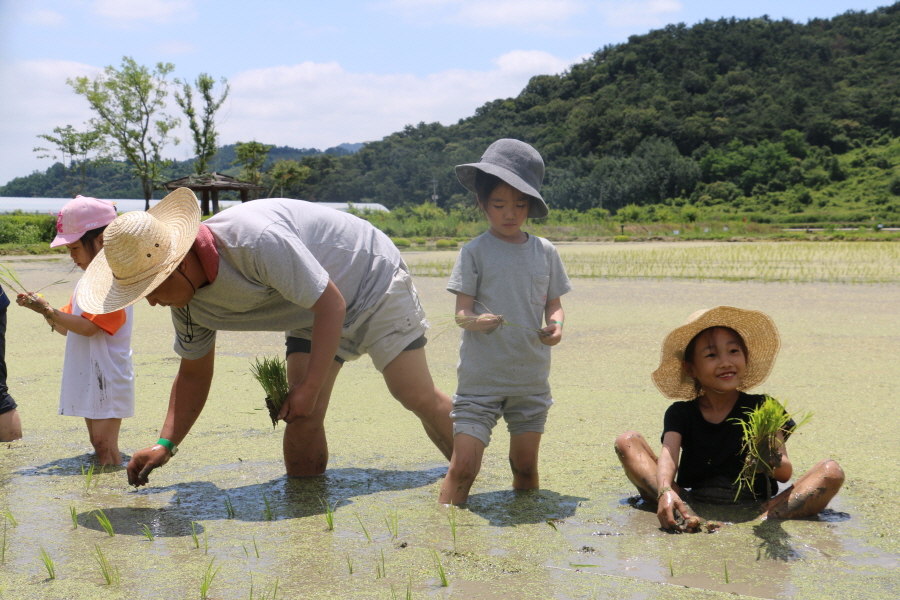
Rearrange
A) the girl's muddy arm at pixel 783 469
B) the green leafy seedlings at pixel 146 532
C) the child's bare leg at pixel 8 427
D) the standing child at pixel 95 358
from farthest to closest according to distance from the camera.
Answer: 1. the child's bare leg at pixel 8 427
2. the standing child at pixel 95 358
3. the girl's muddy arm at pixel 783 469
4. the green leafy seedlings at pixel 146 532

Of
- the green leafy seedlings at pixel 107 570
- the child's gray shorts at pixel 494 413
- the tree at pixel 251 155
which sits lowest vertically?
the green leafy seedlings at pixel 107 570

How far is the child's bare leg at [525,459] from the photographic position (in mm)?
2740

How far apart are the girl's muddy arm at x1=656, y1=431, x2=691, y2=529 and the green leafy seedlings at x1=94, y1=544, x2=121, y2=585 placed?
58.6 inches

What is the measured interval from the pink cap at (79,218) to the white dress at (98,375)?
1.02 feet

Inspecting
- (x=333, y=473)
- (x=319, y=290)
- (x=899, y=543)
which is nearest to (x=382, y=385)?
(x=333, y=473)

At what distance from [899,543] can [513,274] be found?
142 cm

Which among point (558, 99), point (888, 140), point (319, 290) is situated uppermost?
point (558, 99)

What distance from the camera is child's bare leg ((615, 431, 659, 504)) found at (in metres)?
→ 2.61

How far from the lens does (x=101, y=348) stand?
10.7 feet

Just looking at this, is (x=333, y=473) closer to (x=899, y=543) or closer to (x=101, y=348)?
(x=101, y=348)

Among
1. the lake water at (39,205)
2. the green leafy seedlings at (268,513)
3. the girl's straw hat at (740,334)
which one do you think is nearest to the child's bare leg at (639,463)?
the girl's straw hat at (740,334)

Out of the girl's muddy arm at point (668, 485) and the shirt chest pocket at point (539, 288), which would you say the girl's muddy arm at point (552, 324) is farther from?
the girl's muddy arm at point (668, 485)

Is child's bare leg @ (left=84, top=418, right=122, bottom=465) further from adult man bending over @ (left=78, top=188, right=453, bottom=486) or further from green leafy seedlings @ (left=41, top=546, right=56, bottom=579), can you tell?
green leafy seedlings @ (left=41, top=546, right=56, bottom=579)

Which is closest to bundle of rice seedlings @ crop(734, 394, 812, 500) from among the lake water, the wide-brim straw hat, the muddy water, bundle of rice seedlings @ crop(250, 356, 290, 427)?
the muddy water
